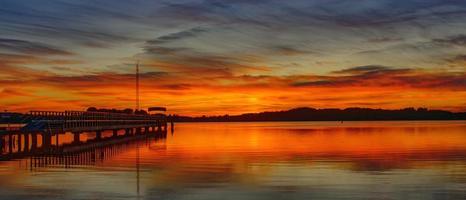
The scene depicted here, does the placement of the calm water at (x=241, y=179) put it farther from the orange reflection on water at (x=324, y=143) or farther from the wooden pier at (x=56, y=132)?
the orange reflection on water at (x=324, y=143)

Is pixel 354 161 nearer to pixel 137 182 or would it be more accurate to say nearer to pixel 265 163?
pixel 265 163

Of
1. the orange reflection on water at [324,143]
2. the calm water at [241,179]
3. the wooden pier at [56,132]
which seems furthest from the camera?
the orange reflection on water at [324,143]

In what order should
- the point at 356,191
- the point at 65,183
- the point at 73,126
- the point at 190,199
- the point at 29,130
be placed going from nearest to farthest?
the point at 190,199, the point at 356,191, the point at 65,183, the point at 29,130, the point at 73,126

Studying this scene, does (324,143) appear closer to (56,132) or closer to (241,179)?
(56,132)

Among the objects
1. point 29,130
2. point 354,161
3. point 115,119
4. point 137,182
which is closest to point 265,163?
point 354,161

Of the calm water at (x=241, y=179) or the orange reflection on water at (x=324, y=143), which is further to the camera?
the orange reflection on water at (x=324, y=143)

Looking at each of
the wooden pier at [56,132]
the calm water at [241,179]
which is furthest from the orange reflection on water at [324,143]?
the calm water at [241,179]

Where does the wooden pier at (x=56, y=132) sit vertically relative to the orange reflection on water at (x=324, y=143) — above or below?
above

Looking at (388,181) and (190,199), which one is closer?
(190,199)

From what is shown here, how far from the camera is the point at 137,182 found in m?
25.0

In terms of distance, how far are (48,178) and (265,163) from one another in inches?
527

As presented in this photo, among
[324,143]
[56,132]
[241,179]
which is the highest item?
[56,132]

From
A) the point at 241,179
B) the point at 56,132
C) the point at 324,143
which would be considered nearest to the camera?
the point at 241,179

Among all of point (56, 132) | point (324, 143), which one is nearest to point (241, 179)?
point (56, 132)
